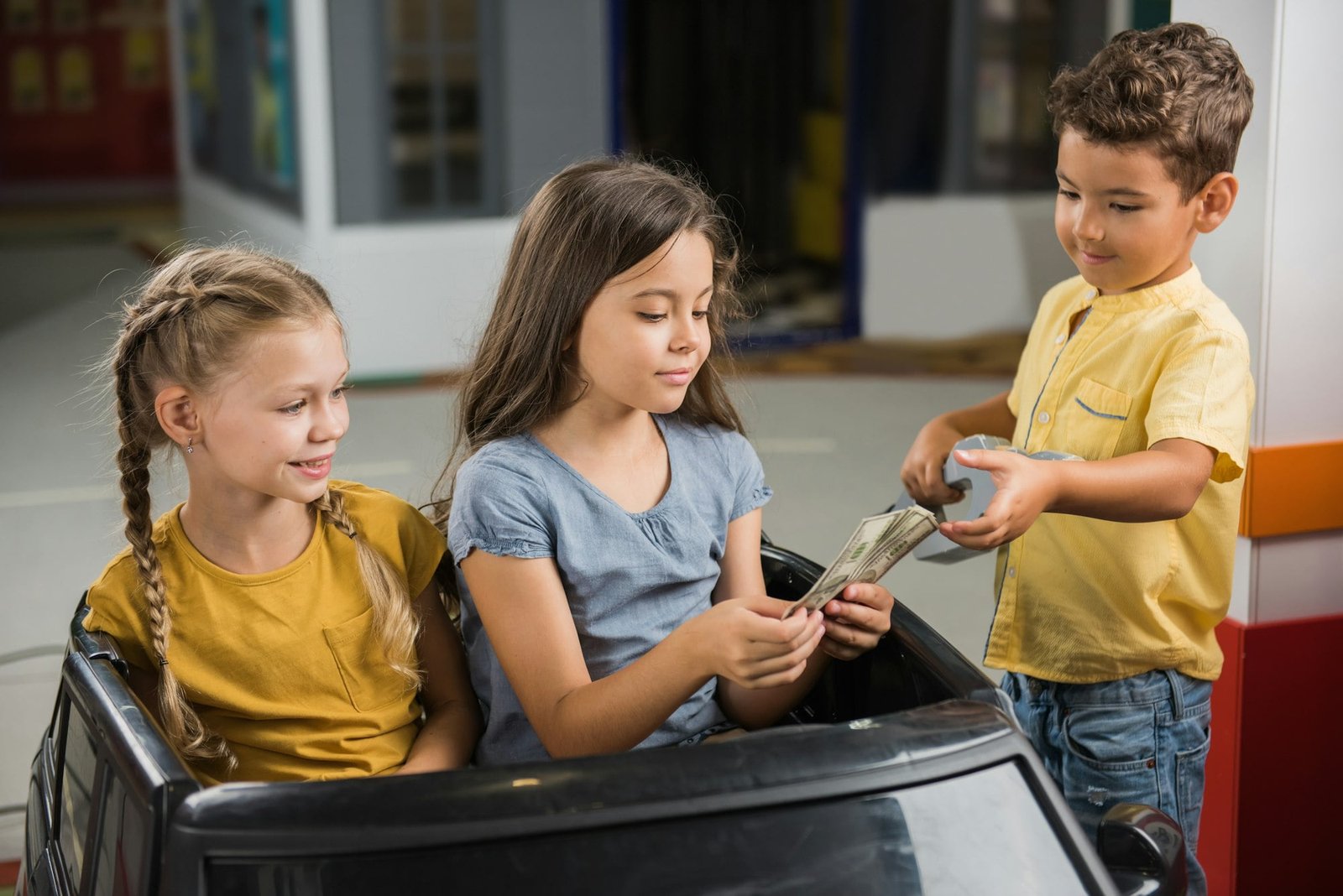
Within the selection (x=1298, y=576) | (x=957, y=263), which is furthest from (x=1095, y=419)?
(x=957, y=263)

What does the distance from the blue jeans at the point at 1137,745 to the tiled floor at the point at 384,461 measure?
1182mm

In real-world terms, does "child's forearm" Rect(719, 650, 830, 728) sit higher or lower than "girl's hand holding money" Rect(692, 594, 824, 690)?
lower

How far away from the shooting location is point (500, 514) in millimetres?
1575

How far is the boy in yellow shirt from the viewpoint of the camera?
164cm

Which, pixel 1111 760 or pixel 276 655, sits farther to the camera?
pixel 1111 760

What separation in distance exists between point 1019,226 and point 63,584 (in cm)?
464

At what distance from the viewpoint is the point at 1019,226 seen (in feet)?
22.6

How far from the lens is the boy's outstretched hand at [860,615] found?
154 centimetres

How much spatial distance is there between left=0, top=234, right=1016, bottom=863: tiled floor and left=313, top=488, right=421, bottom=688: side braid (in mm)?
272

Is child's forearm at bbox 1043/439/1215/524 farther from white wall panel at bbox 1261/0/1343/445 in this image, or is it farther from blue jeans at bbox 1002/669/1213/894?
white wall panel at bbox 1261/0/1343/445

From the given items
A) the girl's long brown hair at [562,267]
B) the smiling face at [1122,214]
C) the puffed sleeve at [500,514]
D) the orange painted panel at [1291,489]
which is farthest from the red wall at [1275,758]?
the puffed sleeve at [500,514]

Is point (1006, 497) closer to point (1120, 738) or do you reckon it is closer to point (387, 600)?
point (1120, 738)

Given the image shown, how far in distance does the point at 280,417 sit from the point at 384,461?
3564 millimetres

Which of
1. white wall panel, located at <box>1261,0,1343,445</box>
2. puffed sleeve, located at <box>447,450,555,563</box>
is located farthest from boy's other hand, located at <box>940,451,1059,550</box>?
white wall panel, located at <box>1261,0,1343,445</box>
